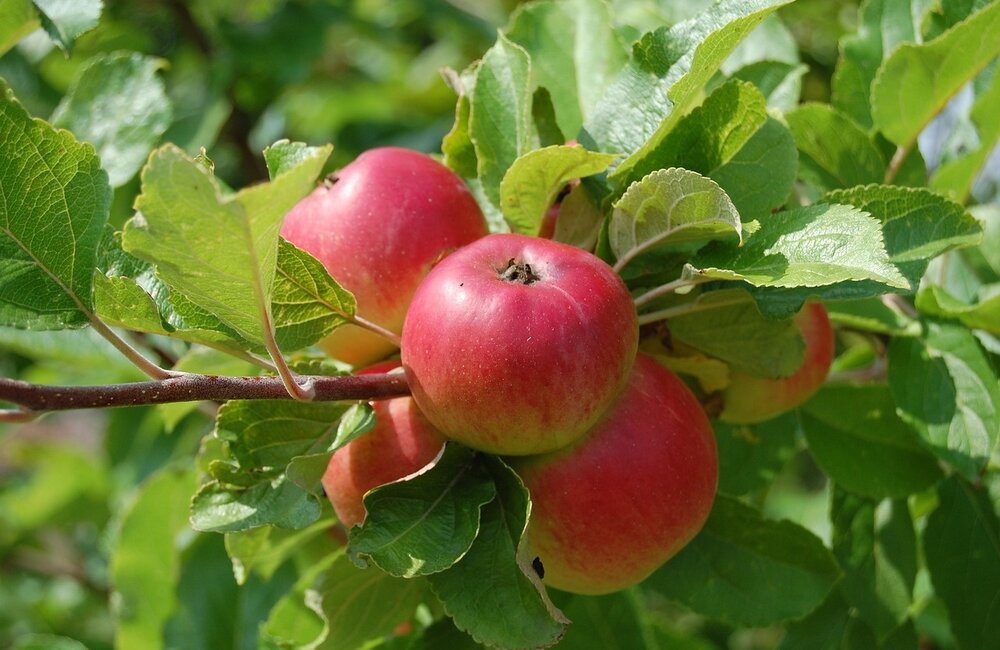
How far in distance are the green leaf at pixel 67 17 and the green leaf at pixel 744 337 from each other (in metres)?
0.68

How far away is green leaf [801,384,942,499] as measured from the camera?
1.13 metres

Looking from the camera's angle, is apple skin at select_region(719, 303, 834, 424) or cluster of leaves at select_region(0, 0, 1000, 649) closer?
cluster of leaves at select_region(0, 0, 1000, 649)

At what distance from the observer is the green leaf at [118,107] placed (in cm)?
124

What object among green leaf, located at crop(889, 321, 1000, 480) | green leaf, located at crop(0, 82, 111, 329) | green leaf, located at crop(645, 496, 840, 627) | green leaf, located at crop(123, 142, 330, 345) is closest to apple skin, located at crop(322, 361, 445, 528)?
green leaf, located at crop(123, 142, 330, 345)

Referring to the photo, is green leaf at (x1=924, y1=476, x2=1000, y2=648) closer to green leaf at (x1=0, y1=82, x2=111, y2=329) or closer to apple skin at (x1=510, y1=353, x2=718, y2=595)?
apple skin at (x1=510, y1=353, x2=718, y2=595)

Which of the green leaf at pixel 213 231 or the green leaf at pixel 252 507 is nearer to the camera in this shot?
the green leaf at pixel 213 231

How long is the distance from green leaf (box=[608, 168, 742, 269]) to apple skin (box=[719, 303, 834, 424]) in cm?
20

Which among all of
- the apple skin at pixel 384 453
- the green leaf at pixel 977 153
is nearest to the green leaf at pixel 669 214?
the apple skin at pixel 384 453

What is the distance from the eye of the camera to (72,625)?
241cm

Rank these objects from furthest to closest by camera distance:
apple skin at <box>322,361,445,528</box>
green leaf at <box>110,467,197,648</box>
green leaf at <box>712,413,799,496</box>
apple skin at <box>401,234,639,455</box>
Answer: green leaf at <box>110,467,197,648</box>
green leaf at <box>712,413,799,496</box>
apple skin at <box>322,361,445,528</box>
apple skin at <box>401,234,639,455</box>

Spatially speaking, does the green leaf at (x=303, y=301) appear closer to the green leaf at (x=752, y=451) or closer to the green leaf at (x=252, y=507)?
the green leaf at (x=252, y=507)

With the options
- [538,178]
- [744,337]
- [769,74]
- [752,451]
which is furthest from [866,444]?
[538,178]

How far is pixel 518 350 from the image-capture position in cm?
74

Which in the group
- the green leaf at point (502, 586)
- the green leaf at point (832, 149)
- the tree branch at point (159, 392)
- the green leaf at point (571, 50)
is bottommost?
the green leaf at point (832, 149)
